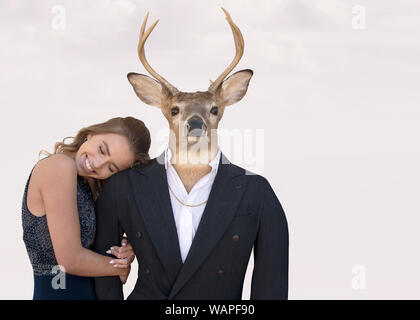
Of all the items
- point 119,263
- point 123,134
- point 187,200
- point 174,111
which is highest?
point 174,111

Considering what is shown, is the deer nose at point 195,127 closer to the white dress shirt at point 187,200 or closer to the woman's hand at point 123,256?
the white dress shirt at point 187,200

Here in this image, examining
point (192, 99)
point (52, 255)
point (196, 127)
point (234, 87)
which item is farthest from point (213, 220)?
point (52, 255)

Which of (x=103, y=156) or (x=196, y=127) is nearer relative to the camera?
(x=196, y=127)

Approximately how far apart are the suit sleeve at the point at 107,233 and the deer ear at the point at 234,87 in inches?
42.2

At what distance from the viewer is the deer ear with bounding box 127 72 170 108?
4.87 metres

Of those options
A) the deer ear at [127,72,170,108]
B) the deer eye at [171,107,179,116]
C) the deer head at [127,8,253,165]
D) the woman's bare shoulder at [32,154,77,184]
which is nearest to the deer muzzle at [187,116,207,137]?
the deer head at [127,8,253,165]

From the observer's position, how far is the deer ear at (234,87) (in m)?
4.90

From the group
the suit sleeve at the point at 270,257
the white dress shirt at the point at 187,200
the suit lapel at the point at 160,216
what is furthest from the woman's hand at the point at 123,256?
the suit sleeve at the point at 270,257

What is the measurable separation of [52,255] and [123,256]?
53 cm

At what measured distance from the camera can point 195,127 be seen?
446 cm

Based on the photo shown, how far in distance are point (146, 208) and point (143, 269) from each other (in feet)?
1.45

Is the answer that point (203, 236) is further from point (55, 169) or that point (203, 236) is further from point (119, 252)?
point (55, 169)

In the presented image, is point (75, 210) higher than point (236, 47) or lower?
lower
